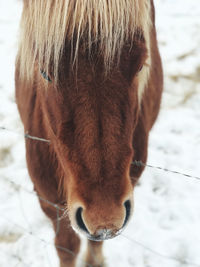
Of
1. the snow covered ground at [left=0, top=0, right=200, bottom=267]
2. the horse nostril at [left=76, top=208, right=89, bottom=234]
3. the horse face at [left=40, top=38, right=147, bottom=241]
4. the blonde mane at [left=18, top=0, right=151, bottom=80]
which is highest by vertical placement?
the blonde mane at [left=18, top=0, right=151, bottom=80]

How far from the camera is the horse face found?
0.98m

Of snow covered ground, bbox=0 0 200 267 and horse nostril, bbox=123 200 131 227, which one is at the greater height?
horse nostril, bbox=123 200 131 227

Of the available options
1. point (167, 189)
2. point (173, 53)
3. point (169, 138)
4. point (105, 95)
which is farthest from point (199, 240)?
point (173, 53)

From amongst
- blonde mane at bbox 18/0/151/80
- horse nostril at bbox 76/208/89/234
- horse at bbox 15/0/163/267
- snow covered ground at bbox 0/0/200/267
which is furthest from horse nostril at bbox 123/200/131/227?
snow covered ground at bbox 0/0/200/267

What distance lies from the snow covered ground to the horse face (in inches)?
23.8

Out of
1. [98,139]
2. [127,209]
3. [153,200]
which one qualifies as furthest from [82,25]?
[153,200]

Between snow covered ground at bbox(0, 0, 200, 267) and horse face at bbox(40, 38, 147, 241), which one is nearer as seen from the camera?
horse face at bbox(40, 38, 147, 241)

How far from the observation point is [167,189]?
8.12 ft

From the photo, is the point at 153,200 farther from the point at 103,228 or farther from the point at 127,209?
the point at 103,228

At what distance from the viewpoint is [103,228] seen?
0.99 m

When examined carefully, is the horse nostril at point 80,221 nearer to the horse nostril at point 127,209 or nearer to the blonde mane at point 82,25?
the horse nostril at point 127,209

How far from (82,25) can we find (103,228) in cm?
71

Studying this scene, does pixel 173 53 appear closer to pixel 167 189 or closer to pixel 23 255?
pixel 167 189

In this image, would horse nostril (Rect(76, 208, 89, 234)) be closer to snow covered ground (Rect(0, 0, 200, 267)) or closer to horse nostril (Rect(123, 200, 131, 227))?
horse nostril (Rect(123, 200, 131, 227))
